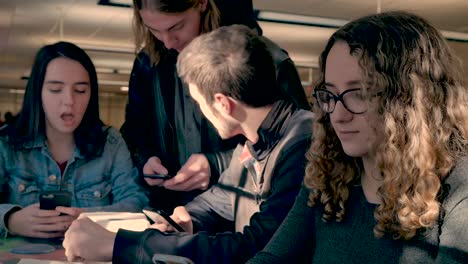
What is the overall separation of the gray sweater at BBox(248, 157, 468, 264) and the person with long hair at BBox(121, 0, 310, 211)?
48cm

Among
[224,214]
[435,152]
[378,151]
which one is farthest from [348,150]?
[224,214]

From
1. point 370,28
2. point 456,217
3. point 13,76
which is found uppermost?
point 370,28

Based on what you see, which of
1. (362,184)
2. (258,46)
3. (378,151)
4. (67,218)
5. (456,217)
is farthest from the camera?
(67,218)

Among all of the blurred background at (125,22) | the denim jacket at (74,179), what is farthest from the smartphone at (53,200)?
the blurred background at (125,22)

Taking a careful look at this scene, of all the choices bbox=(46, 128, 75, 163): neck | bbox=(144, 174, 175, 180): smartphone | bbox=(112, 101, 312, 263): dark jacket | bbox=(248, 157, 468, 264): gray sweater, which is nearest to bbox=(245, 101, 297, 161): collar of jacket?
bbox=(112, 101, 312, 263): dark jacket

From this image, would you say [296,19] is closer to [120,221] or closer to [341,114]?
[120,221]

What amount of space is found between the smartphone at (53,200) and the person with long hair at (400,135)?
1.00 metres

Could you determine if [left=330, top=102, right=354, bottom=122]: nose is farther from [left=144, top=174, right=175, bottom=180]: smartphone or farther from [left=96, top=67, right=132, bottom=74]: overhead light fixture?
[left=96, top=67, right=132, bottom=74]: overhead light fixture

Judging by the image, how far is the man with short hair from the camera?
4.48 feet

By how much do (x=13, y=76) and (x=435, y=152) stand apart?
51.8 ft

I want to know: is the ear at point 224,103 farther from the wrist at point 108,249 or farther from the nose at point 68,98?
the nose at point 68,98

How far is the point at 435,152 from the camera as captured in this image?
106 cm

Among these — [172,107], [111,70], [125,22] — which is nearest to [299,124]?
[172,107]

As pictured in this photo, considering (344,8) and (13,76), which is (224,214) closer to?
(344,8)
